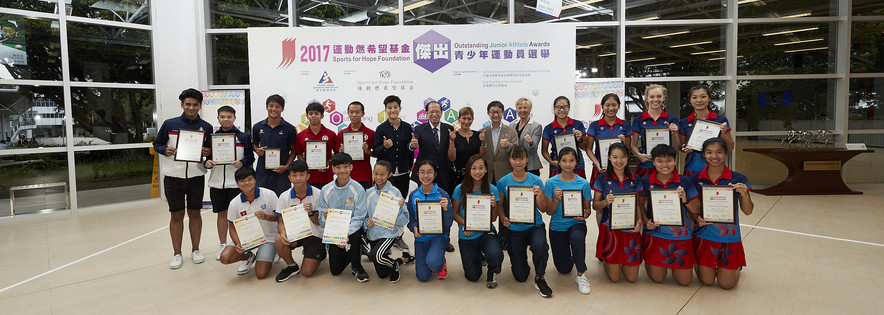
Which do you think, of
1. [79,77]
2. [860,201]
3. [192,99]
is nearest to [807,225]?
[860,201]

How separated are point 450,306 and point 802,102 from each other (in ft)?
26.6

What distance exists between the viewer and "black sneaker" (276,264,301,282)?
3337mm

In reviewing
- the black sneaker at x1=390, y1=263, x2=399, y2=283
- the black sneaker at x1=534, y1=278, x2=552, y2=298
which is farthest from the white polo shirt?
the black sneaker at x1=534, y1=278, x2=552, y2=298

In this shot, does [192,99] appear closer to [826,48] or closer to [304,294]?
[304,294]

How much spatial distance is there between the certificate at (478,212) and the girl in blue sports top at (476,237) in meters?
0.05

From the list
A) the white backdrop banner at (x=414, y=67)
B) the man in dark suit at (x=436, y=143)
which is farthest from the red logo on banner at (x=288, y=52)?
the man in dark suit at (x=436, y=143)

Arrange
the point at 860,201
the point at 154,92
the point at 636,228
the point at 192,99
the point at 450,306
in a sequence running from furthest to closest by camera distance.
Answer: the point at 154,92
the point at 860,201
the point at 192,99
the point at 636,228
the point at 450,306

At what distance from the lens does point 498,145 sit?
13.0 ft

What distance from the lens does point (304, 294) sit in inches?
121

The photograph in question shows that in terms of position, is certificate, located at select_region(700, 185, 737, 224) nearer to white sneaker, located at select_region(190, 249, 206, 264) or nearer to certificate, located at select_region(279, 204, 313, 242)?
certificate, located at select_region(279, 204, 313, 242)

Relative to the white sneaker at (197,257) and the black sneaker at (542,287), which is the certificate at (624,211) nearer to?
the black sneaker at (542,287)

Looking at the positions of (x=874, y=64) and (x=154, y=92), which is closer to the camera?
(x=154, y=92)

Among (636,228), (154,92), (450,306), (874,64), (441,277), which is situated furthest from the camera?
(874,64)

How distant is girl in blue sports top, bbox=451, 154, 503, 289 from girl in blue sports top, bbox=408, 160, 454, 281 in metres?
0.10
